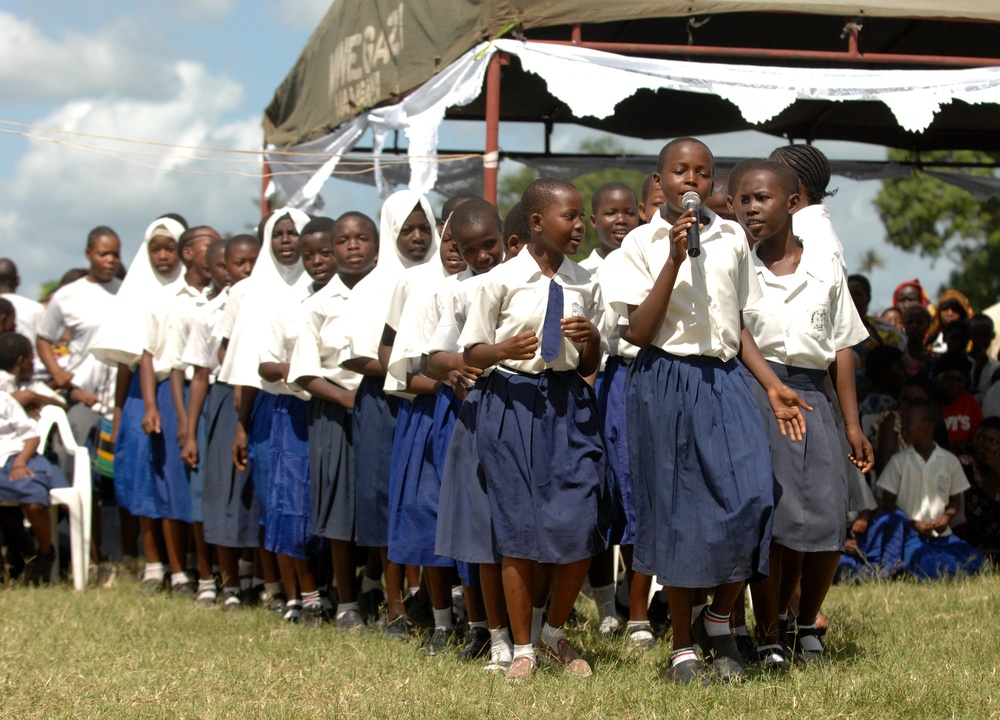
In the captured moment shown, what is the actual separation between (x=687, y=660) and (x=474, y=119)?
7.04 meters

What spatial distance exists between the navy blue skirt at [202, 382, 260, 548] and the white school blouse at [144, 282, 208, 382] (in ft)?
2.07

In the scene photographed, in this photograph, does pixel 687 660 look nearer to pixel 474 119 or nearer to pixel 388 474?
pixel 388 474

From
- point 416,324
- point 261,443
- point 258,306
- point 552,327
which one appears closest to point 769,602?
point 552,327

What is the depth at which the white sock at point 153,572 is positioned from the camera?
7320mm

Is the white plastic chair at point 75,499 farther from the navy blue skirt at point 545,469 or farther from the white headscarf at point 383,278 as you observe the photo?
the navy blue skirt at point 545,469

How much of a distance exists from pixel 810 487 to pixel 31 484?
4821 millimetres

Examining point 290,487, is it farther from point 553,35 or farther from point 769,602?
point 553,35

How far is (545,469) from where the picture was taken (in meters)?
4.45

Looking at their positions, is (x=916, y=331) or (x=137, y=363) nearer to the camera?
(x=137, y=363)

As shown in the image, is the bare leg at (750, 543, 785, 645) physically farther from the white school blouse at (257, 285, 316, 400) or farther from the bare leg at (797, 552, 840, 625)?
the white school blouse at (257, 285, 316, 400)

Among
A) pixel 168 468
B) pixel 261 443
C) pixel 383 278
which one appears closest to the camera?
pixel 383 278

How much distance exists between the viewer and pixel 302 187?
10352 mm

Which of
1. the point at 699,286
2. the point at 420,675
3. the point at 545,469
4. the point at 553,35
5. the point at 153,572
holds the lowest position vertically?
the point at 153,572

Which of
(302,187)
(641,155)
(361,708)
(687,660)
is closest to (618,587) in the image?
(687,660)
